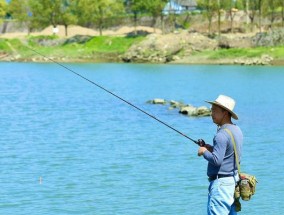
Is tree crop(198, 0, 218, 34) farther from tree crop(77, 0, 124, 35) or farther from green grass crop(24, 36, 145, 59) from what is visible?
tree crop(77, 0, 124, 35)

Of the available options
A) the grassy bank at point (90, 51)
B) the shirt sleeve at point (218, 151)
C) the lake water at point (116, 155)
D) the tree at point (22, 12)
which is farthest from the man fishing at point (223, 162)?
the tree at point (22, 12)

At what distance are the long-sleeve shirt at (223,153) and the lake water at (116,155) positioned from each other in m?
6.76

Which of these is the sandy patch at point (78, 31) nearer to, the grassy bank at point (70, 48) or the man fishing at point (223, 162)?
the grassy bank at point (70, 48)

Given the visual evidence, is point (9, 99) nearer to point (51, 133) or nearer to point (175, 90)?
point (175, 90)

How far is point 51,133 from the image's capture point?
33219mm

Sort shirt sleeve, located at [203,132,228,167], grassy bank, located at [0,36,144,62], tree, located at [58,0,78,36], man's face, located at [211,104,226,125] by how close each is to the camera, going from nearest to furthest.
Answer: shirt sleeve, located at [203,132,228,167]
man's face, located at [211,104,226,125]
grassy bank, located at [0,36,144,62]
tree, located at [58,0,78,36]

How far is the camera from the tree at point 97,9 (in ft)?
443

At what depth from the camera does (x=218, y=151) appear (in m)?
11.8

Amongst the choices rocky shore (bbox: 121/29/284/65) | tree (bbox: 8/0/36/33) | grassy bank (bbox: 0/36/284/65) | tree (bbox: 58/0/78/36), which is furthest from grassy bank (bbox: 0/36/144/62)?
tree (bbox: 8/0/36/33)

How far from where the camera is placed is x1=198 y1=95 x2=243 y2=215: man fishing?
11.8m

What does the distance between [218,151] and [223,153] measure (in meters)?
0.09

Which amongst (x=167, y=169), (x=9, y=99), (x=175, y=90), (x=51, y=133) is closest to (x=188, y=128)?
(x=51, y=133)

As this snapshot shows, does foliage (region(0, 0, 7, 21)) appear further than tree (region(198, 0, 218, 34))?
Yes

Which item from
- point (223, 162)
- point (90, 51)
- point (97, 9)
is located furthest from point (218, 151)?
point (97, 9)
